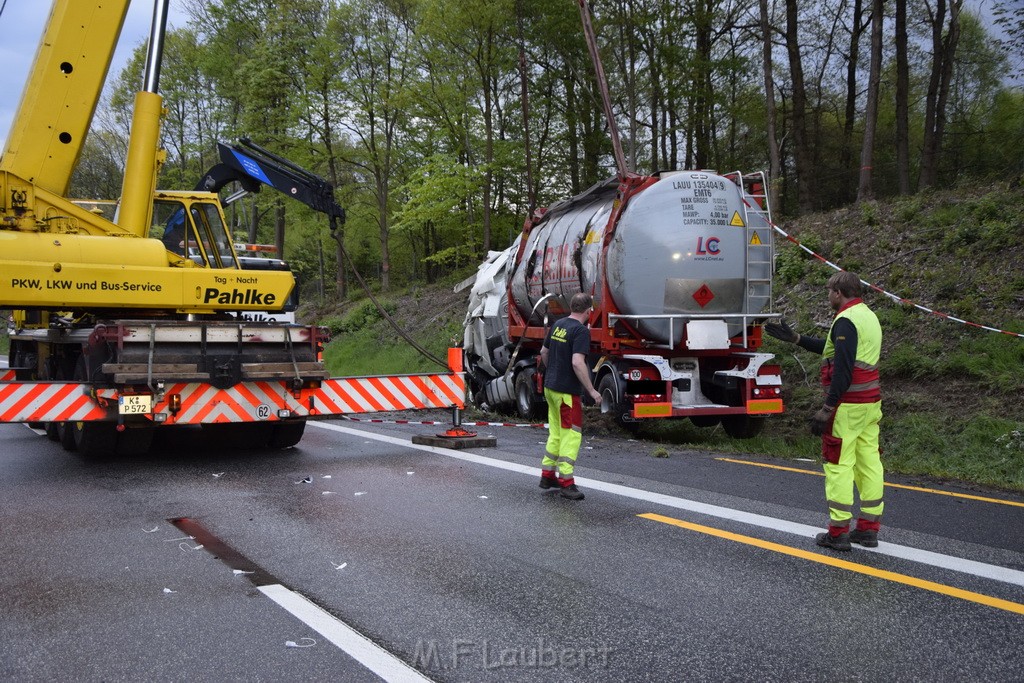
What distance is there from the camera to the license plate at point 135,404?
8555mm

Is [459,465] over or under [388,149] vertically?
under

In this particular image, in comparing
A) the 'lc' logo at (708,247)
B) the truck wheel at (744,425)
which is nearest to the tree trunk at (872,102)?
the truck wheel at (744,425)

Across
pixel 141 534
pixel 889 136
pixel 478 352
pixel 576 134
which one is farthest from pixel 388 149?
pixel 141 534

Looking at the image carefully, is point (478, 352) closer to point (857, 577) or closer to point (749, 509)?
point (749, 509)

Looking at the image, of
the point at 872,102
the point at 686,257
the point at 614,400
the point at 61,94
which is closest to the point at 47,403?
the point at 61,94

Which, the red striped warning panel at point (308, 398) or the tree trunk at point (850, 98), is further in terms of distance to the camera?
the tree trunk at point (850, 98)

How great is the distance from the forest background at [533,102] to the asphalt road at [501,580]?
1418 cm

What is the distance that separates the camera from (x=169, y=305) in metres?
9.58

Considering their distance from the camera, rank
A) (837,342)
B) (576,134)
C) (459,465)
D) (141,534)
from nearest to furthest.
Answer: (837,342) < (141,534) < (459,465) < (576,134)

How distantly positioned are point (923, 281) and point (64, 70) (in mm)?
12742

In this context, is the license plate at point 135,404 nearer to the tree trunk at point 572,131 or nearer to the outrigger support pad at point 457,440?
the outrigger support pad at point 457,440

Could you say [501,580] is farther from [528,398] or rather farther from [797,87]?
[797,87]

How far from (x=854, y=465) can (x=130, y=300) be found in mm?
7381

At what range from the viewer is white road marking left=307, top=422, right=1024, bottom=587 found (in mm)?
5270
